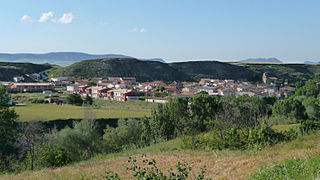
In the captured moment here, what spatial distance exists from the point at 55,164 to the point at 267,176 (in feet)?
53.1

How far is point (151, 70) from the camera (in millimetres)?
164500

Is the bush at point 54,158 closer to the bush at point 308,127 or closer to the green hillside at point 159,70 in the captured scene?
the bush at point 308,127

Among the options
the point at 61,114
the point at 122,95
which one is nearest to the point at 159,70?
the point at 122,95

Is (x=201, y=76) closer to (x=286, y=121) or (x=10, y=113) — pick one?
(x=286, y=121)

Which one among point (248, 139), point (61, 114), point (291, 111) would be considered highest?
point (248, 139)

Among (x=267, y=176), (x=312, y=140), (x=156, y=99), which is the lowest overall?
(x=156, y=99)

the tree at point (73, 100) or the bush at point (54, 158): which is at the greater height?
the bush at point (54, 158)

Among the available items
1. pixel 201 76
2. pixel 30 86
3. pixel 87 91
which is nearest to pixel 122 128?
pixel 87 91

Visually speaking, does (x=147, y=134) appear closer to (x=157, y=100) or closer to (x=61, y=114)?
(x=61, y=114)

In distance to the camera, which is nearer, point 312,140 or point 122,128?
point 312,140

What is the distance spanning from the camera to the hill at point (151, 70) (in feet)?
505

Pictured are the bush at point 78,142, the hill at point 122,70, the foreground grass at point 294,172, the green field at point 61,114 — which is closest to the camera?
the foreground grass at point 294,172

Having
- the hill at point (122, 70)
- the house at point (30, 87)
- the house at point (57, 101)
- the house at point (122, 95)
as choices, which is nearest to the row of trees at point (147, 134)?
the house at point (57, 101)

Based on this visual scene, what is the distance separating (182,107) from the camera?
3756 cm
